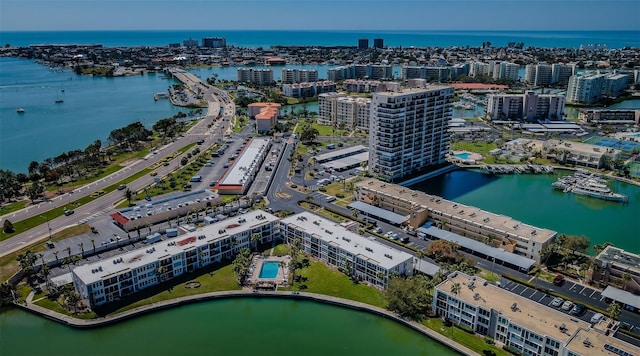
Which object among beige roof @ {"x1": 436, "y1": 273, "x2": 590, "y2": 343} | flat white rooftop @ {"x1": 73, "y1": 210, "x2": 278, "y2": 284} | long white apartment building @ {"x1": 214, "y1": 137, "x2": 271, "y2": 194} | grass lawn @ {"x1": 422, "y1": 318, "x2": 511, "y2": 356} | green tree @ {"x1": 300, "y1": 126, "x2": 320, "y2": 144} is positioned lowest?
grass lawn @ {"x1": 422, "y1": 318, "x2": 511, "y2": 356}

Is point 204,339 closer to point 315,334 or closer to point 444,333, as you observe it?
point 315,334

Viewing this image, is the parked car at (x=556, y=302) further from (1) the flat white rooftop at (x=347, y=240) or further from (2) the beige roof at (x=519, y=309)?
(1) the flat white rooftop at (x=347, y=240)

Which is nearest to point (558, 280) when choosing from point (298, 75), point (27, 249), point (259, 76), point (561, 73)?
point (27, 249)

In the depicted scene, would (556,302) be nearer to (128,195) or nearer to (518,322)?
(518,322)

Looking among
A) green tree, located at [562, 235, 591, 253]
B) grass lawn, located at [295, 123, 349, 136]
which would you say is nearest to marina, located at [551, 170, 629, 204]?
green tree, located at [562, 235, 591, 253]

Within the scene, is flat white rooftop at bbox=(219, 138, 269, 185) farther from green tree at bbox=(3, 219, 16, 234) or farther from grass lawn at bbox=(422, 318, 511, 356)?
grass lawn at bbox=(422, 318, 511, 356)

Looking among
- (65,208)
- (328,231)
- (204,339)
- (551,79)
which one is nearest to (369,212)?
(328,231)
